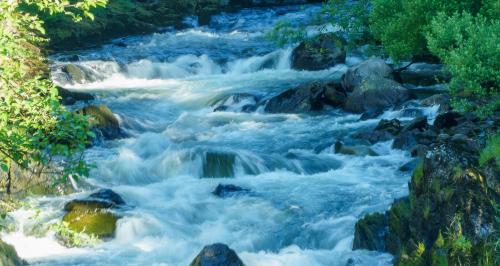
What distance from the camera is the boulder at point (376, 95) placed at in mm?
22531

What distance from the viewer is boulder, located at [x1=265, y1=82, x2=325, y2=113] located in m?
23.7

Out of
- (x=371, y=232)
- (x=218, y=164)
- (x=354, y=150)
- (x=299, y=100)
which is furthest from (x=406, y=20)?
(x=371, y=232)

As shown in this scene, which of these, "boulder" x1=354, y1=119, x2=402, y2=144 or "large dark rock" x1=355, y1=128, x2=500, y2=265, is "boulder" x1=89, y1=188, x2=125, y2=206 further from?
"boulder" x1=354, y1=119, x2=402, y2=144

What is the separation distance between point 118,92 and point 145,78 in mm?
3483

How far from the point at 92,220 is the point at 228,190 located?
140 inches

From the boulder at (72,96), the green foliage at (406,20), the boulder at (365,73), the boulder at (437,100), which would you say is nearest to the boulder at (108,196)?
the boulder at (72,96)

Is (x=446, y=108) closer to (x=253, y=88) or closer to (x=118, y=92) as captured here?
(x=253, y=88)

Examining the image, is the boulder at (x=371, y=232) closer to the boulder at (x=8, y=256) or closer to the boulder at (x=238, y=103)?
the boulder at (x=8, y=256)

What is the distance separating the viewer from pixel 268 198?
590 inches


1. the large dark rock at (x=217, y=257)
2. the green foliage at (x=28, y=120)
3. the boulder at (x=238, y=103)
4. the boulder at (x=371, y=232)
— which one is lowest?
the boulder at (x=238, y=103)

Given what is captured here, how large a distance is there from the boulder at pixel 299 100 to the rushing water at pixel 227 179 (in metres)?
0.53

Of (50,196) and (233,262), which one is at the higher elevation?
(233,262)

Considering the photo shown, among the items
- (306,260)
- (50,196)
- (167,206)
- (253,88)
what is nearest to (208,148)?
(167,206)

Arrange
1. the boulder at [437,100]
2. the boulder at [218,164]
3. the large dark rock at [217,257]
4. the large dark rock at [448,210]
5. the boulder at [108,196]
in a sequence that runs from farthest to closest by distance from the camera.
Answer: the boulder at [437,100], the boulder at [218,164], the boulder at [108,196], the large dark rock at [217,257], the large dark rock at [448,210]
